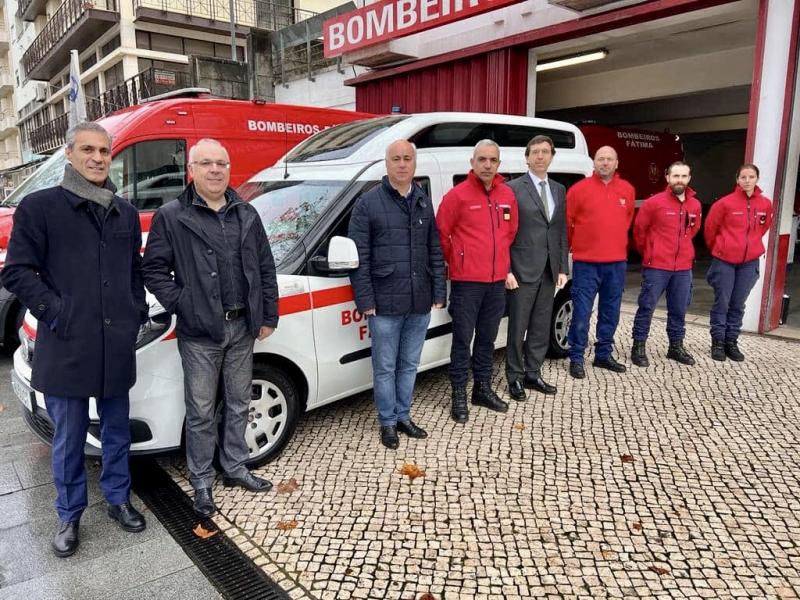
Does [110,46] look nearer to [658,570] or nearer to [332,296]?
[332,296]

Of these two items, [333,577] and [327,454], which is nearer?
[333,577]

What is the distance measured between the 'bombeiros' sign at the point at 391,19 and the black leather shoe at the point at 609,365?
17.3ft

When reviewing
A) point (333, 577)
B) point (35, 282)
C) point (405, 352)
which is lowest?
point (333, 577)

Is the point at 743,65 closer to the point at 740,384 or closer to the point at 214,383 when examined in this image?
the point at 740,384

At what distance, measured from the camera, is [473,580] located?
2.73m

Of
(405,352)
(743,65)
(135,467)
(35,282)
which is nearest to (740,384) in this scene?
(405,352)

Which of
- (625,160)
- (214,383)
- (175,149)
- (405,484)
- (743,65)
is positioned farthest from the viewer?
(625,160)

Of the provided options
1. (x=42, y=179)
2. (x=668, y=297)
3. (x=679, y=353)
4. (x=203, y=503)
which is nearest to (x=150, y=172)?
(x=42, y=179)

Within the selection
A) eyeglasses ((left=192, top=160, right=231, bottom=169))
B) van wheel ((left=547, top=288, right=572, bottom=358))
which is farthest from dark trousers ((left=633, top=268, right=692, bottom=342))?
eyeglasses ((left=192, top=160, right=231, bottom=169))

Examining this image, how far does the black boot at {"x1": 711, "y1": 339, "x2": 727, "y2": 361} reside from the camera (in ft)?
19.5

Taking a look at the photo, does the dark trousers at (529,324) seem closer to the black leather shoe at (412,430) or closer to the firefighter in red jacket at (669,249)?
the black leather shoe at (412,430)

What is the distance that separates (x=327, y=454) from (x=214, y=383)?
42.2 inches

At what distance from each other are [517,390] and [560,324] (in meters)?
1.27

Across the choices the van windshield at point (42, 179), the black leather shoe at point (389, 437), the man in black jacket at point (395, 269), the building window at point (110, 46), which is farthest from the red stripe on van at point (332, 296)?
the building window at point (110, 46)
